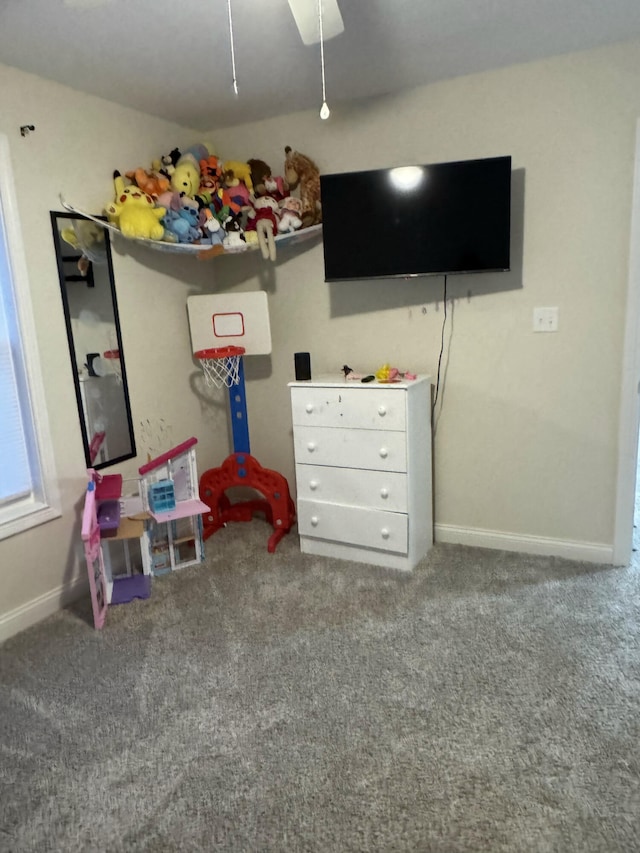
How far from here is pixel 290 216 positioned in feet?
9.87

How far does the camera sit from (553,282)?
8.84 feet

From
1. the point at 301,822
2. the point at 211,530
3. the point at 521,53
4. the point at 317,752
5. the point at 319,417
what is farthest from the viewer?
the point at 211,530

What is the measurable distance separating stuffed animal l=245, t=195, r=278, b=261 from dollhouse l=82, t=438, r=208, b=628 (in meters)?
1.05

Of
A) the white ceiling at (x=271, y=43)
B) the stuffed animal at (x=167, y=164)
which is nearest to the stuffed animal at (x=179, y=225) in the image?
the stuffed animal at (x=167, y=164)

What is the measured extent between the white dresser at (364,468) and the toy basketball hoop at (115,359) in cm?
86

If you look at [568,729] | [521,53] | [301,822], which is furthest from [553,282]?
[301,822]

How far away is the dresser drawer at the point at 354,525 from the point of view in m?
2.79

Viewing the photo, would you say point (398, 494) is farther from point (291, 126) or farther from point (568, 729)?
point (291, 126)

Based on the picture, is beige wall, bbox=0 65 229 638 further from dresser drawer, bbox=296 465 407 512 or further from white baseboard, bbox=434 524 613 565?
white baseboard, bbox=434 524 613 565

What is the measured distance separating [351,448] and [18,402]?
4.87ft

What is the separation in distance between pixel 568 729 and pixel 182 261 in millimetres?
2805

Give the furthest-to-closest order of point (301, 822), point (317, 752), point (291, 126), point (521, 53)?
point (291, 126) → point (521, 53) → point (317, 752) → point (301, 822)

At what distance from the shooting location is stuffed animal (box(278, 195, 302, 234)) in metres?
3.01

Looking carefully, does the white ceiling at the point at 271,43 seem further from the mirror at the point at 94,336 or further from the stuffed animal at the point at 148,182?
the mirror at the point at 94,336
